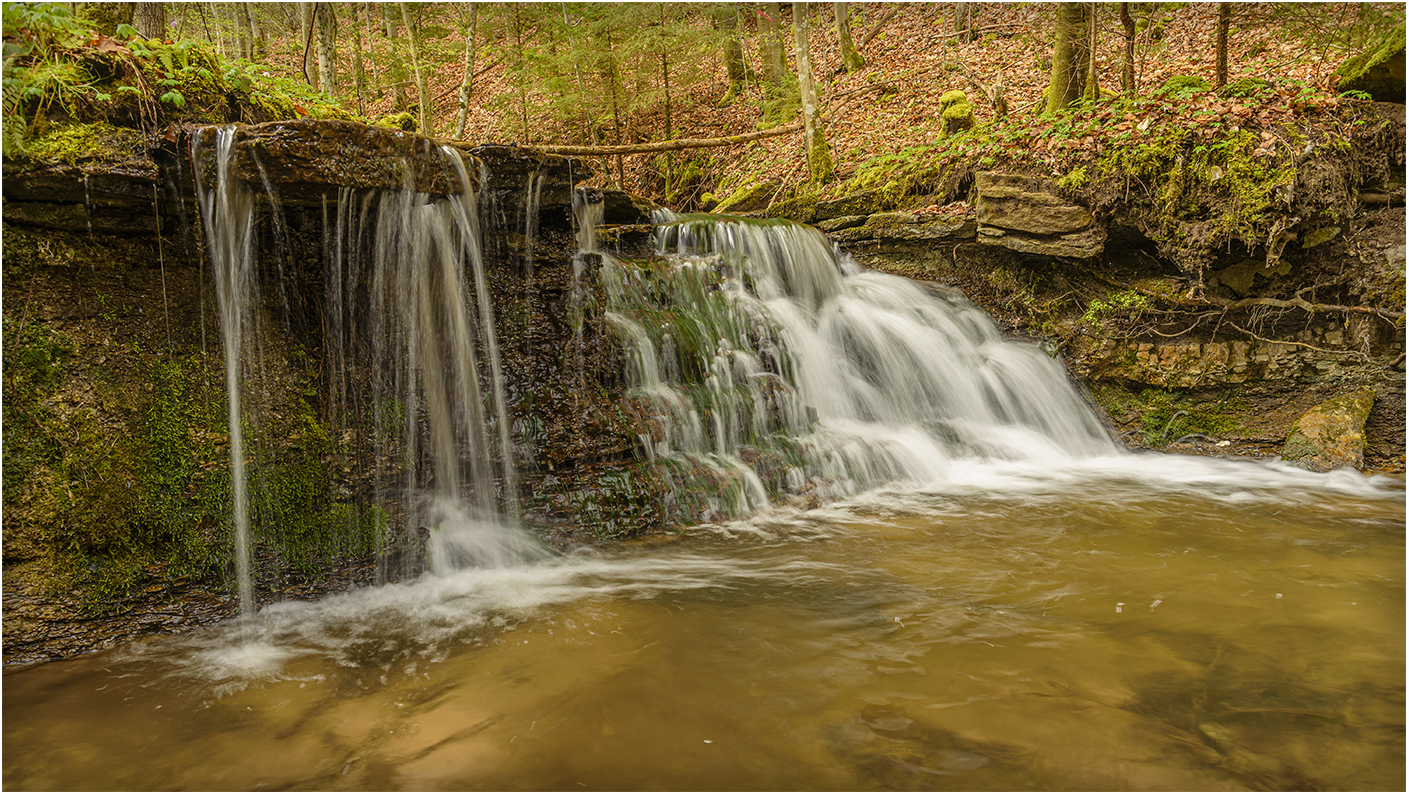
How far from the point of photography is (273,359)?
171 inches

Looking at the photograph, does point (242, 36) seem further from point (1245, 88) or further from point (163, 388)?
point (1245, 88)

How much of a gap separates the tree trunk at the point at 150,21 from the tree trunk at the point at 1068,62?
9895 mm

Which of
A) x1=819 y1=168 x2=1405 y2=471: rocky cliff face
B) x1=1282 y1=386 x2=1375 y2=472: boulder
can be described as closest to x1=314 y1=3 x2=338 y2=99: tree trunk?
x1=819 y1=168 x2=1405 y2=471: rocky cliff face

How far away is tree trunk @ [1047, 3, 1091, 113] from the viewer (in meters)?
9.09

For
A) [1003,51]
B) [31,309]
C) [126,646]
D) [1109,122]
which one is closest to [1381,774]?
[126,646]

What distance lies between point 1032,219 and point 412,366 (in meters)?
6.90

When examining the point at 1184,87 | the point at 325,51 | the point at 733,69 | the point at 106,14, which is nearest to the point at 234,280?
the point at 106,14

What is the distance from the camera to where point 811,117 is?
37.5 ft

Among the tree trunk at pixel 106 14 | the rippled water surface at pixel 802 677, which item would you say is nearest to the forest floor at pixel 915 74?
the rippled water surface at pixel 802 677

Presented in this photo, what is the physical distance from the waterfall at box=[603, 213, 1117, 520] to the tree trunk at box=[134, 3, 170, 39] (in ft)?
13.8

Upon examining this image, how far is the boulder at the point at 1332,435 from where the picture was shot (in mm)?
6383

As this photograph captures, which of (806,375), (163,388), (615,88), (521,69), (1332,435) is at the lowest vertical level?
(1332,435)

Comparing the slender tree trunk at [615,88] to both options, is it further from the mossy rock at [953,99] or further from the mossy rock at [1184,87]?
the mossy rock at [1184,87]

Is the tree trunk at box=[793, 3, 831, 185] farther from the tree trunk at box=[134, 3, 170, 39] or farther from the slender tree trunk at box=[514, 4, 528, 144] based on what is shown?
the tree trunk at box=[134, 3, 170, 39]
